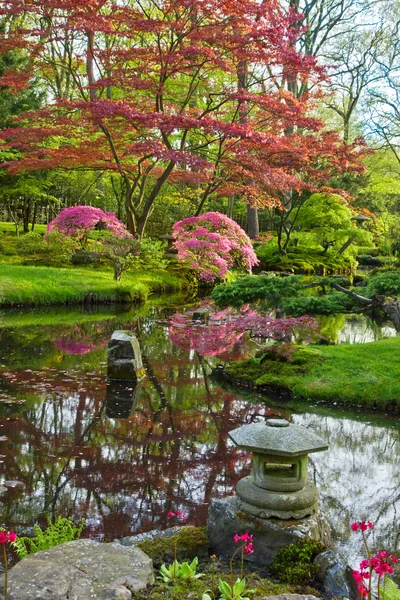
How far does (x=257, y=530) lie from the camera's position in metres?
3.52

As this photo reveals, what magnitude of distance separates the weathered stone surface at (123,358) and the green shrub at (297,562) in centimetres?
505

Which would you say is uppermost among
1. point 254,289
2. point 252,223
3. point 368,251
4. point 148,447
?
point 252,223

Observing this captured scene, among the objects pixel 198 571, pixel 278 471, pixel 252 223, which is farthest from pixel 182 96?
pixel 198 571

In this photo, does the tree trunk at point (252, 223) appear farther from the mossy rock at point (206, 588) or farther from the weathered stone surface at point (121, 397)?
the mossy rock at point (206, 588)

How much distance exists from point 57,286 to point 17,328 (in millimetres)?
3730

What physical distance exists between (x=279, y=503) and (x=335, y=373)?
15.1ft

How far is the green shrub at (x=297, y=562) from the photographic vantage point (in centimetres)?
325

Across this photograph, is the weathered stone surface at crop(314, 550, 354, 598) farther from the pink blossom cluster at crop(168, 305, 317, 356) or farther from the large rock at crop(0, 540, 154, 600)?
the pink blossom cluster at crop(168, 305, 317, 356)

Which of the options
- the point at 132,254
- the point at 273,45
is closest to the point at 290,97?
the point at 273,45

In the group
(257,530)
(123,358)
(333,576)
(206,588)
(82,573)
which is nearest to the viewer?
(82,573)

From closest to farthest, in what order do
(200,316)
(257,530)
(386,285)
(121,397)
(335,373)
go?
(257,530)
(121,397)
(386,285)
(335,373)
(200,316)

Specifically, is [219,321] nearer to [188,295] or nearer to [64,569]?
[188,295]

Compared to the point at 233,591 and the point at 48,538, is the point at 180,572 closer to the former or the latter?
the point at 233,591

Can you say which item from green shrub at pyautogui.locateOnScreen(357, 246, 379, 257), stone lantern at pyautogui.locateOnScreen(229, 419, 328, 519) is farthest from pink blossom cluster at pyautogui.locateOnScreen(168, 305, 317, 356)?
green shrub at pyautogui.locateOnScreen(357, 246, 379, 257)
